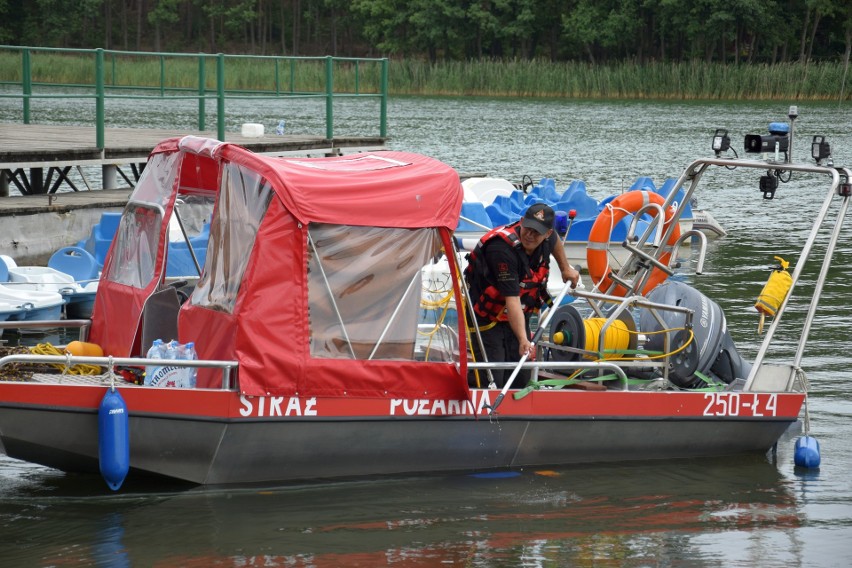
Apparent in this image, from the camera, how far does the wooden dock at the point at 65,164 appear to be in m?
16.1

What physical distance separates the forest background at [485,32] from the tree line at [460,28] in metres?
0.09

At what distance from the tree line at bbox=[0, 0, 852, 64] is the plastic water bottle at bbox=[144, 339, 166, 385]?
6728 cm

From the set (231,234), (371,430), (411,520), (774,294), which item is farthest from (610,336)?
(231,234)

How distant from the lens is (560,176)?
31.5 m

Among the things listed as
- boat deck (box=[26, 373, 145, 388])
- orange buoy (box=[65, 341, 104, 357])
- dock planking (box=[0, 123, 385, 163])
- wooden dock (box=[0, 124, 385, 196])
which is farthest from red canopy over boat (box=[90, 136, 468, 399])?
wooden dock (box=[0, 124, 385, 196])

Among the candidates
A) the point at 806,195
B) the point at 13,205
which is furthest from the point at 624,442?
the point at 806,195

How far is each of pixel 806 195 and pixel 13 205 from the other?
1992 centimetres

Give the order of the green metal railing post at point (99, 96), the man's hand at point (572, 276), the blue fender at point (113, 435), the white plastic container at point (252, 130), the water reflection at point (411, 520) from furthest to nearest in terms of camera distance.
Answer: the white plastic container at point (252, 130), the green metal railing post at point (99, 96), the man's hand at point (572, 276), the blue fender at point (113, 435), the water reflection at point (411, 520)

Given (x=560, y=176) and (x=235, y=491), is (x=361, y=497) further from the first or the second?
(x=560, y=176)

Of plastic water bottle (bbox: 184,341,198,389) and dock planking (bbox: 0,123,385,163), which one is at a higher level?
dock planking (bbox: 0,123,385,163)

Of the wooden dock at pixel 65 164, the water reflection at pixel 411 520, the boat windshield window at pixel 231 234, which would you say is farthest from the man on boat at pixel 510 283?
the wooden dock at pixel 65 164

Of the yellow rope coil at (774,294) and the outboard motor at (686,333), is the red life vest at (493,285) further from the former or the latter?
the yellow rope coil at (774,294)

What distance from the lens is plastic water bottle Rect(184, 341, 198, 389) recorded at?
803cm

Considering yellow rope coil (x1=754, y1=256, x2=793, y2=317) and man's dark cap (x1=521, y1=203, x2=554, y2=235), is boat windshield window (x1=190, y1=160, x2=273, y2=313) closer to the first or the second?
man's dark cap (x1=521, y1=203, x2=554, y2=235)
